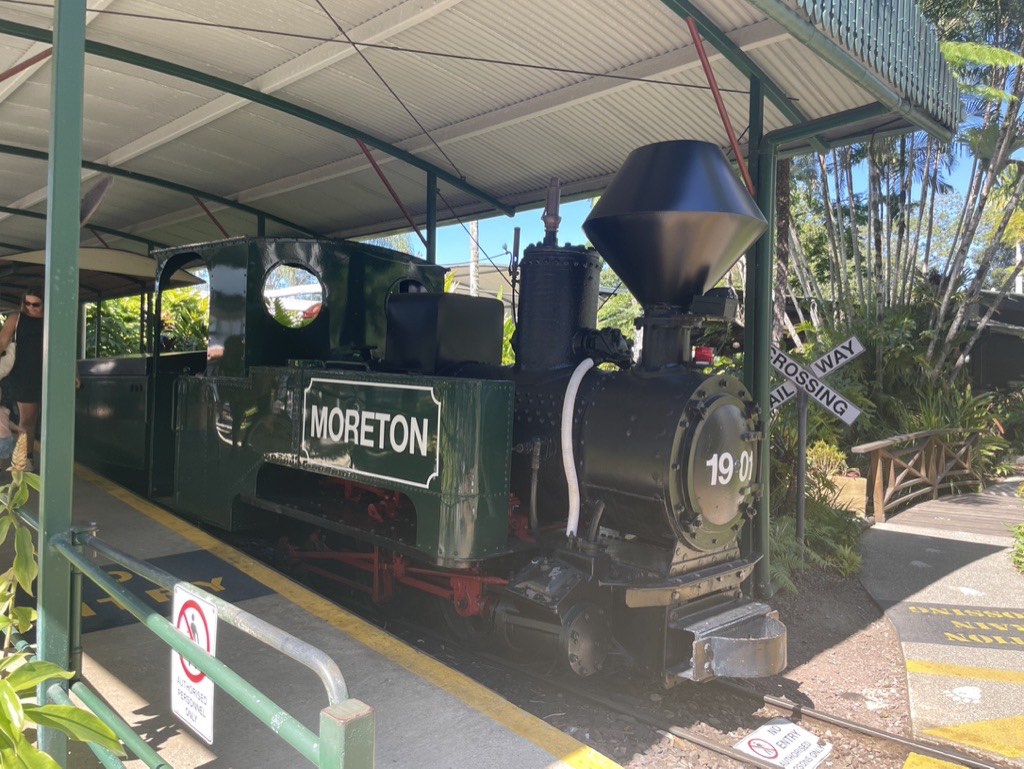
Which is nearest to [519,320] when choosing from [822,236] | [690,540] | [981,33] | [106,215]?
[690,540]

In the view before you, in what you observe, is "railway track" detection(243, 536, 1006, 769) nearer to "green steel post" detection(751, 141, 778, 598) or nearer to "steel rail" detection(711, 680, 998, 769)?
"steel rail" detection(711, 680, 998, 769)

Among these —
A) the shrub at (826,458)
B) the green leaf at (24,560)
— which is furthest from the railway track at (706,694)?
the shrub at (826,458)

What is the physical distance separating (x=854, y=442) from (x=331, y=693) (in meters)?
11.2

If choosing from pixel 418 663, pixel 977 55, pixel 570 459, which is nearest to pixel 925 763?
pixel 570 459

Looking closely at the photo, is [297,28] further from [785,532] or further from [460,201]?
[785,532]

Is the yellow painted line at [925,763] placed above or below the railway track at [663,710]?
below

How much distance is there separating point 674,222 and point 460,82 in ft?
9.46

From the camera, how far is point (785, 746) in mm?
3814

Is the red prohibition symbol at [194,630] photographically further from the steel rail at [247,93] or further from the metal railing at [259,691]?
the steel rail at [247,93]

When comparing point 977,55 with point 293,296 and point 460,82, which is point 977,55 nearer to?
point 460,82

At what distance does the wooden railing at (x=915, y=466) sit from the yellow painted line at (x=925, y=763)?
5.74 meters

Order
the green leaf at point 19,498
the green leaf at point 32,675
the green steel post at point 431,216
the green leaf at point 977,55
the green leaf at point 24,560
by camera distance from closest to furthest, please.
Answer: the green leaf at point 32,675, the green leaf at point 24,560, the green leaf at point 19,498, the green steel post at point 431,216, the green leaf at point 977,55

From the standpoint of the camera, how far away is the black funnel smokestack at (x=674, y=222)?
381cm

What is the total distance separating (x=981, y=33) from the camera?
15500 millimetres
